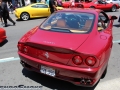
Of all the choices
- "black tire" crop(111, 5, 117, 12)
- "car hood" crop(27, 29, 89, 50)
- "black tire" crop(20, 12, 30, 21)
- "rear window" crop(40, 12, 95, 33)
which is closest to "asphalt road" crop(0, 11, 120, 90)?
"car hood" crop(27, 29, 89, 50)

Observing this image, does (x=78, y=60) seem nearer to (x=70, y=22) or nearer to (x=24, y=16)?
(x=70, y=22)

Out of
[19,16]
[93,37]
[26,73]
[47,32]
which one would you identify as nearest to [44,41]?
Answer: [47,32]

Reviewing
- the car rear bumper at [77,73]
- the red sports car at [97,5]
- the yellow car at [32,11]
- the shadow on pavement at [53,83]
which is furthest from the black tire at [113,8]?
the car rear bumper at [77,73]

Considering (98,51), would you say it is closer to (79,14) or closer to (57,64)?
(57,64)

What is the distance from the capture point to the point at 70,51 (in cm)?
283

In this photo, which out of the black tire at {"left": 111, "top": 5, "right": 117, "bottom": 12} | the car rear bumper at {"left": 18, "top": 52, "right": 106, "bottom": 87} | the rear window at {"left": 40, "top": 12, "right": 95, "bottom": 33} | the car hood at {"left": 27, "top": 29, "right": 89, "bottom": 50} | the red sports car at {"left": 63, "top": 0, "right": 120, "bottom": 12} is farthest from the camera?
the black tire at {"left": 111, "top": 5, "right": 117, "bottom": 12}

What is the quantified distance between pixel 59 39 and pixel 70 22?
81 centimetres

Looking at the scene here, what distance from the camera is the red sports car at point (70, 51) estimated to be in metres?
2.81

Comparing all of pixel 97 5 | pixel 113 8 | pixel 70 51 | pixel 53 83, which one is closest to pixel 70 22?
pixel 70 51

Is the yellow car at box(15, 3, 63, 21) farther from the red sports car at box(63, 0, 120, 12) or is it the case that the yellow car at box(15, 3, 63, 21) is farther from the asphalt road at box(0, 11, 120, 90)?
the asphalt road at box(0, 11, 120, 90)

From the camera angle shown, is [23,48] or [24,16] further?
[24,16]

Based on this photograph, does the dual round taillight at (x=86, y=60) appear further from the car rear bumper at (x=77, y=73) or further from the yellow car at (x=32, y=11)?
the yellow car at (x=32, y=11)

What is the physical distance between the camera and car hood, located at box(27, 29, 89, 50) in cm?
296

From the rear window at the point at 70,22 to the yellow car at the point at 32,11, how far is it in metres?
8.51
